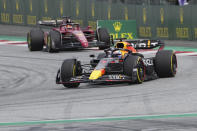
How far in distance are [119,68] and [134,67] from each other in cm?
75

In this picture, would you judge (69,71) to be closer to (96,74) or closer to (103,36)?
(96,74)

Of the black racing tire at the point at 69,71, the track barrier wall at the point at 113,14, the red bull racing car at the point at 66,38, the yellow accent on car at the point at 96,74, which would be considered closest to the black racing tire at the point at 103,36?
the red bull racing car at the point at 66,38

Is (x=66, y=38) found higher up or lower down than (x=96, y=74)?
higher up

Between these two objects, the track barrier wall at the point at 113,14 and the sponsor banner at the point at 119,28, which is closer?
the sponsor banner at the point at 119,28

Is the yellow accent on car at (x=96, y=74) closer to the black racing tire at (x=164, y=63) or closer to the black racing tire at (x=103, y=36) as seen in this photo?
the black racing tire at (x=164, y=63)

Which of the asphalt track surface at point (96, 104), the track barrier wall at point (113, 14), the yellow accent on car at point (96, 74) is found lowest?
the asphalt track surface at point (96, 104)

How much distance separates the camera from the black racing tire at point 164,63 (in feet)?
52.9

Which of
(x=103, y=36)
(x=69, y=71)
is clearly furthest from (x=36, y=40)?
(x=69, y=71)

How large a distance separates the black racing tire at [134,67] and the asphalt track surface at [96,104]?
214 mm

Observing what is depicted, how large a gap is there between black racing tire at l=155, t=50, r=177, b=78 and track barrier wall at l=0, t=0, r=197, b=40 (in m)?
11.1

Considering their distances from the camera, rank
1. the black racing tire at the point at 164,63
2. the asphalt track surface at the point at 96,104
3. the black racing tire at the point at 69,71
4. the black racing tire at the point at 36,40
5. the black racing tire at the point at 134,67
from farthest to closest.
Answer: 1. the black racing tire at the point at 36,40
2. the black racing tire at the point at 164,63
3. the black racing tire at the point at 69,71
4. the black racing tire at the point at 134,67
5. the asphalt track surface at the point at 96,104

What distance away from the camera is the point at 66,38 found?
24750 millimetres

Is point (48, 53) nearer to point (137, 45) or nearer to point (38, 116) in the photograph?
Answer: point (137, 45)

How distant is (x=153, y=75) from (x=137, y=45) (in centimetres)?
108
